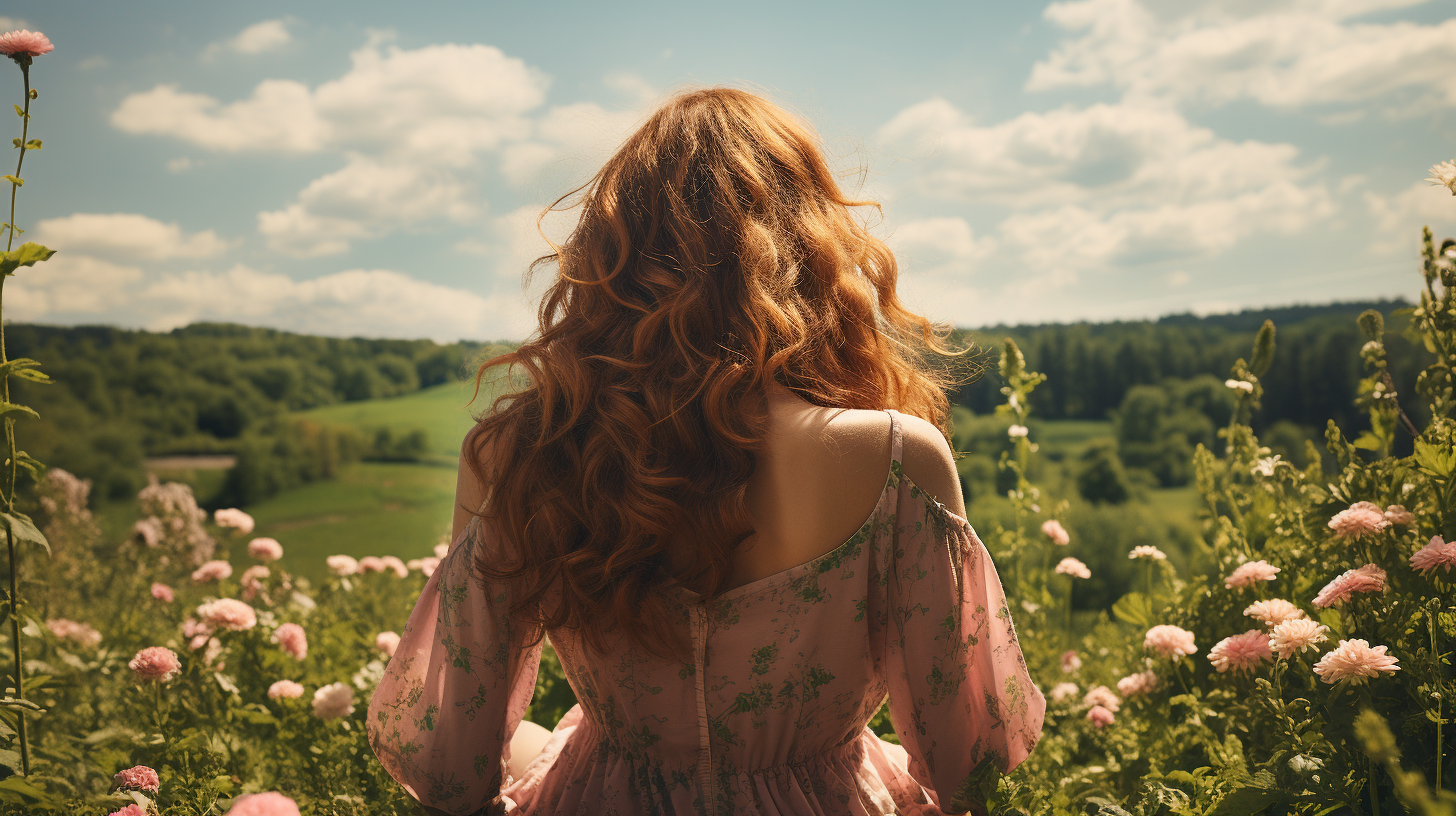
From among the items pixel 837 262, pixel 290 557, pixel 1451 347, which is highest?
pixel 837 262

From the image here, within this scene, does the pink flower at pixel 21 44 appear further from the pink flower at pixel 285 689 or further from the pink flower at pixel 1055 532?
the pink flower at pixel 1055 532

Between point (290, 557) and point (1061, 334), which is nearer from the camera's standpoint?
point (290, 557)

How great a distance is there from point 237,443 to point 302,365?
655 mm

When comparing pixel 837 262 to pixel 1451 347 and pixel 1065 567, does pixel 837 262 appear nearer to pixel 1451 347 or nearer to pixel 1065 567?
pixel 1451 347

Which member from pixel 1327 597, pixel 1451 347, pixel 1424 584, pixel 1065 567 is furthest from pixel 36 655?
pixel 1451 347

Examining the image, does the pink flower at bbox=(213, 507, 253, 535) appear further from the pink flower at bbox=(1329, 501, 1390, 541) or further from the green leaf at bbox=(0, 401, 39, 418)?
the pink flower at bbox=(1329, 501, 1390, 541)

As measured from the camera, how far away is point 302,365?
5039mm

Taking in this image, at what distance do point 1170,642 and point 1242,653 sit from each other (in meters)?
0.30

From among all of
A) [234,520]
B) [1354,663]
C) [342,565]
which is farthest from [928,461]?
[234,520]

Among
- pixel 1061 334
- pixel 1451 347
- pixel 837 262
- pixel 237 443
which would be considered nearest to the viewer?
pixel 837 262

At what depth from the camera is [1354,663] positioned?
1050 millimetres

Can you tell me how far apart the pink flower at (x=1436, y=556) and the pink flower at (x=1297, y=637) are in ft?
0.55

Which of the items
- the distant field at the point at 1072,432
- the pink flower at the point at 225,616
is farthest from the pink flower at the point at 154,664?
the distant field at the point at 1072,432

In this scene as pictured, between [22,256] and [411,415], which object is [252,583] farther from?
[411,415]
